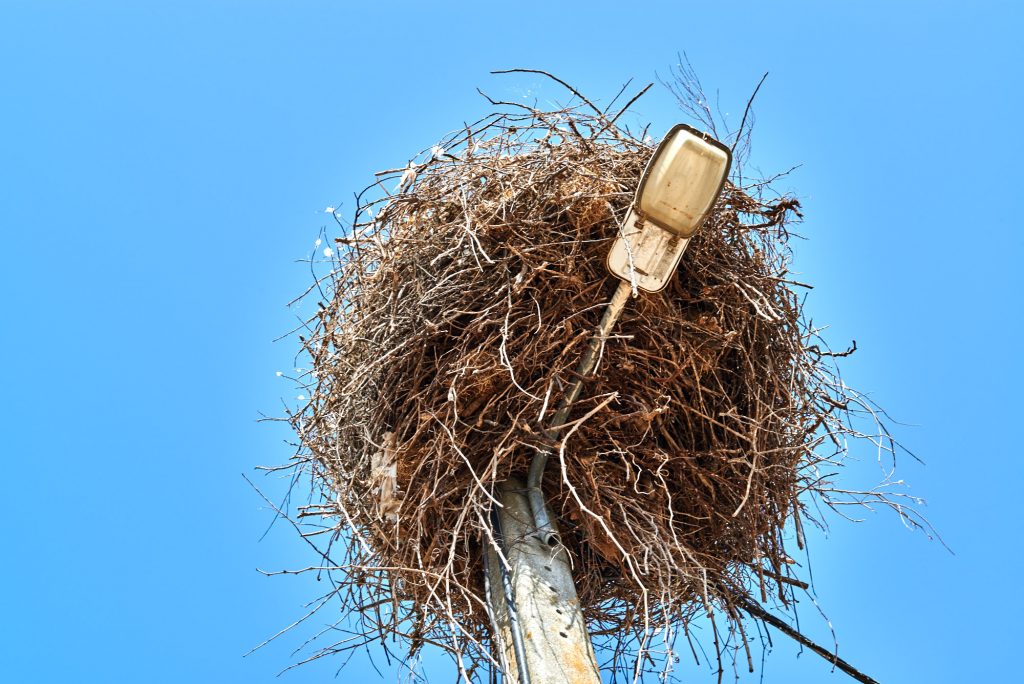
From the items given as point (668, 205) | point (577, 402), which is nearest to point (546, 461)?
point (577, 402)

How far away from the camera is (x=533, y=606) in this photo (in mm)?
2055

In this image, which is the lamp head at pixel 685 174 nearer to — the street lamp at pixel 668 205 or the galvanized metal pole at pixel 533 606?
the street lamp at pixel 668 205

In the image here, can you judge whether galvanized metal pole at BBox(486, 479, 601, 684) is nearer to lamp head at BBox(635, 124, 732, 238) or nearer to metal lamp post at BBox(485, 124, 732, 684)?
metal lamp post at BBox(485, 124, 732, 684)

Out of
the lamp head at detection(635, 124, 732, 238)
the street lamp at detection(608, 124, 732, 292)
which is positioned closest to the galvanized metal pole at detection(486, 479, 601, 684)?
the street lamp at detection(608, 124, 732, 292)

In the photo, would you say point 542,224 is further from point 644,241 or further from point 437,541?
point 437,541

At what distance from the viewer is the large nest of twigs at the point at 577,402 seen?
2.36 metres

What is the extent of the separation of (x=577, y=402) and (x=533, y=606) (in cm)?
53

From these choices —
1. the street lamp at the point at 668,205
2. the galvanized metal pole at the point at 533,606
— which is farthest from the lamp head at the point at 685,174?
the galvanized metal pole at the point at 533,606

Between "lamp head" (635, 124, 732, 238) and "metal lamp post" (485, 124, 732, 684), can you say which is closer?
"metal lamp post" (485, 124, 732, 684)

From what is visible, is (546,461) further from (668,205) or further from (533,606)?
(668,205)

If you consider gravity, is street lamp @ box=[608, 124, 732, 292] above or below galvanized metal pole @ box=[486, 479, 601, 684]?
above

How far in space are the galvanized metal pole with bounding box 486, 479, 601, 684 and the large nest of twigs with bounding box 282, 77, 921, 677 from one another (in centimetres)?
9

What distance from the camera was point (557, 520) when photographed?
245 cm

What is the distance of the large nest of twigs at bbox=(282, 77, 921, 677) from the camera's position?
7.73 feet
